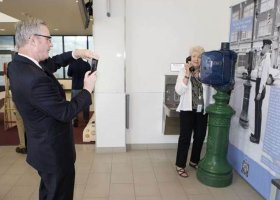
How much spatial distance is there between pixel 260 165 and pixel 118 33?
7.66 ft

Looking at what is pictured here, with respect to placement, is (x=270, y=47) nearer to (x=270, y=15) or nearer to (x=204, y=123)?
(x=270, y=15)

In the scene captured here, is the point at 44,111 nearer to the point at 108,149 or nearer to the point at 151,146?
the point at 108,149

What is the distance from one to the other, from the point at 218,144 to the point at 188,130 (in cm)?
36

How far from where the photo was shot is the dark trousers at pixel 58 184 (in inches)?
62.2

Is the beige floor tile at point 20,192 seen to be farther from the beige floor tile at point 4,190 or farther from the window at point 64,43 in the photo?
the window at point 64,43

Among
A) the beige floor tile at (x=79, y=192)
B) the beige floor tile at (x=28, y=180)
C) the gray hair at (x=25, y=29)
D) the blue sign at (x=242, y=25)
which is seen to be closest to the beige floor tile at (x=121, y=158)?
the beige floor tile at (x=79, y=192)

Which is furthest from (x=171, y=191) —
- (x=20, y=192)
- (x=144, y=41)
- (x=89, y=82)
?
(x=144, y=41)

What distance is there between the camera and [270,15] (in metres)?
2.43

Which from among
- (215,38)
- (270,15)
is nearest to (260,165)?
(270,15)

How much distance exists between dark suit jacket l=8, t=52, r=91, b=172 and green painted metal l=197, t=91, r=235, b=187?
170cm

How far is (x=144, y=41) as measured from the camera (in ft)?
11.8

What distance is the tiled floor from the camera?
261 cm

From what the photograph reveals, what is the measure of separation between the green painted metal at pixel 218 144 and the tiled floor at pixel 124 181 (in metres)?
0.11

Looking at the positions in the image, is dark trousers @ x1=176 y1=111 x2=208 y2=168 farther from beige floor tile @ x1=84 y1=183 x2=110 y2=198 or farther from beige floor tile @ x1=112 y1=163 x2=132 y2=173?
beige floor tile @ x1=84 y1=183 x2=110 y2=198
